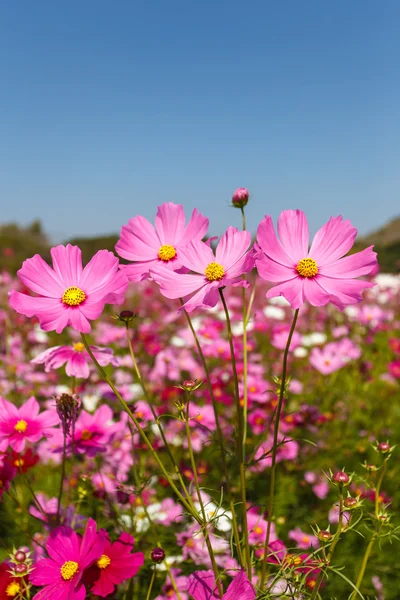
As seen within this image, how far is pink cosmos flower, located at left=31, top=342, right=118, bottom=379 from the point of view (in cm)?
94

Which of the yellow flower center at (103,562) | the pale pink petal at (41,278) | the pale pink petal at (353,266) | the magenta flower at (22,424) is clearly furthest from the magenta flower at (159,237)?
the yellow flower center at (103,562)

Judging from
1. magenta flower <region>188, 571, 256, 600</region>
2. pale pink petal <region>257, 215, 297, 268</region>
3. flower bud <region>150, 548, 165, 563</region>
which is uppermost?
pale pink petal <region>257, 215, 297, 268</region>

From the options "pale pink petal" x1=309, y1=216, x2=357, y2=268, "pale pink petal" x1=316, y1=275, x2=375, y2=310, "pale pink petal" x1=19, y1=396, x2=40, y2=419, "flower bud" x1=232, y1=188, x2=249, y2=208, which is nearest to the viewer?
"pale pink petal" x1=316, y1=275, x2=375, y2=310

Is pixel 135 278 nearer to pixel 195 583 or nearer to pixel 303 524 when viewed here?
pixel 195 583

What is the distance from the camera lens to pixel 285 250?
2.49 ft

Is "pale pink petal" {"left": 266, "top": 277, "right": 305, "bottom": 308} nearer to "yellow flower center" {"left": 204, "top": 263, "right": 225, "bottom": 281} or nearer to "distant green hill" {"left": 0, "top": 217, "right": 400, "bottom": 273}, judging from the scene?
"yellow flower center" {"left": 204, "top": 263, "right": 225, "bottom": 281}

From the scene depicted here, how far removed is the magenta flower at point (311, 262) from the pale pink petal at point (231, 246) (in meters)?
0.05

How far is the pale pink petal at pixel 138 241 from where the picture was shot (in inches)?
33.5

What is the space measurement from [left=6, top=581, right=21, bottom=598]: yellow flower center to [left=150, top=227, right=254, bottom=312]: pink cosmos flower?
1.96 ft

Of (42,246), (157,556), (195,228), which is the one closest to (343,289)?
(195,228)

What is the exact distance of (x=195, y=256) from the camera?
30.6 inches

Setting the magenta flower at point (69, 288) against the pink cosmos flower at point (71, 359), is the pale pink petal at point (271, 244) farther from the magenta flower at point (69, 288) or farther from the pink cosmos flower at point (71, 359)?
the pink cosmos flower at point (71, 359)

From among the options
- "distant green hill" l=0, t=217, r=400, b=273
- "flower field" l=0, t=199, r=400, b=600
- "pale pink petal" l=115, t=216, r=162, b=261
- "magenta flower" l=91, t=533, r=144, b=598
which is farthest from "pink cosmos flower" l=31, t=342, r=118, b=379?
"distant green hill" l=0, t=217, r=400, b=273

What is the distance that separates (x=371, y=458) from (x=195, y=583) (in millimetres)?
1838
